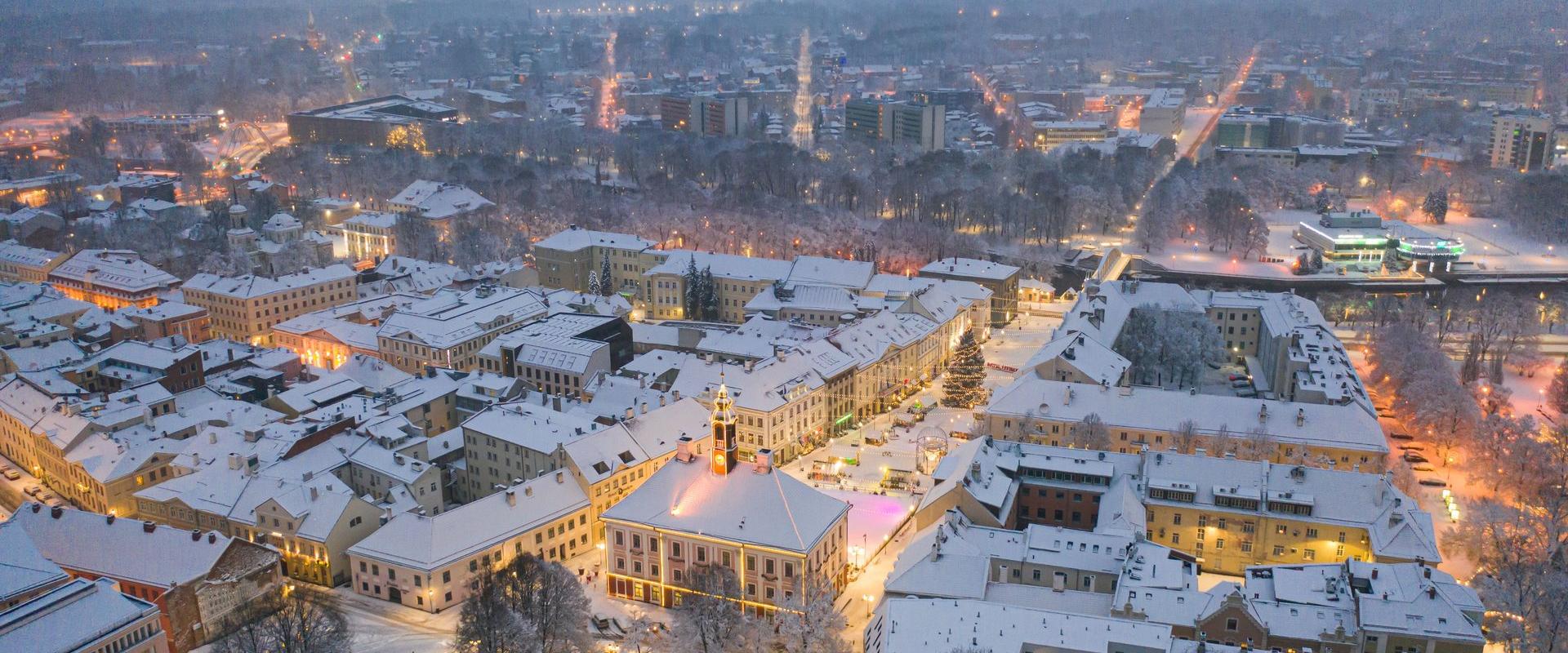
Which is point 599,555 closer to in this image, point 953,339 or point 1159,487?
point 1159,487

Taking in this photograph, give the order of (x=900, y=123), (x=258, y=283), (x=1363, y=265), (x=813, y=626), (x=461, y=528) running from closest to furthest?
(x=813, y=626), (x=461, y=528), (x=258, y=283), (x=1363, y=265), (x=900, y=123)

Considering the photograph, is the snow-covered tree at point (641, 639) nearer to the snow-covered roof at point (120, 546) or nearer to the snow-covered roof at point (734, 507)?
the snow-covered roof at point (734, 507)

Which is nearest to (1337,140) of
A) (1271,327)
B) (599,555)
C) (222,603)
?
(1271,327)

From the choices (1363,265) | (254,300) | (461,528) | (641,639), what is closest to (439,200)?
(254,300)

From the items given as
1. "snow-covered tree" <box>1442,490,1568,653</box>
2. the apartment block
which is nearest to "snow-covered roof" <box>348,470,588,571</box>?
"snow-covered tree" <box>1442,490,1568,653</box>

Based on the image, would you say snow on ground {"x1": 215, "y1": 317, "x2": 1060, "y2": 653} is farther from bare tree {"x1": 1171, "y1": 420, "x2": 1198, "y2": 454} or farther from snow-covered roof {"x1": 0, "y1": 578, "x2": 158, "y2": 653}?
bare tree {"x1": 1171, "y1": 420, "x2": 1198, "y2": 454}

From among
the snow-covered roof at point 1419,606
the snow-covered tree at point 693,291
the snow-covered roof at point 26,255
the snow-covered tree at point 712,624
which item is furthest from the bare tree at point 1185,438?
the snow-covered roof at point 26,255

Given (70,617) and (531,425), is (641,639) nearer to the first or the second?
(531,425)
